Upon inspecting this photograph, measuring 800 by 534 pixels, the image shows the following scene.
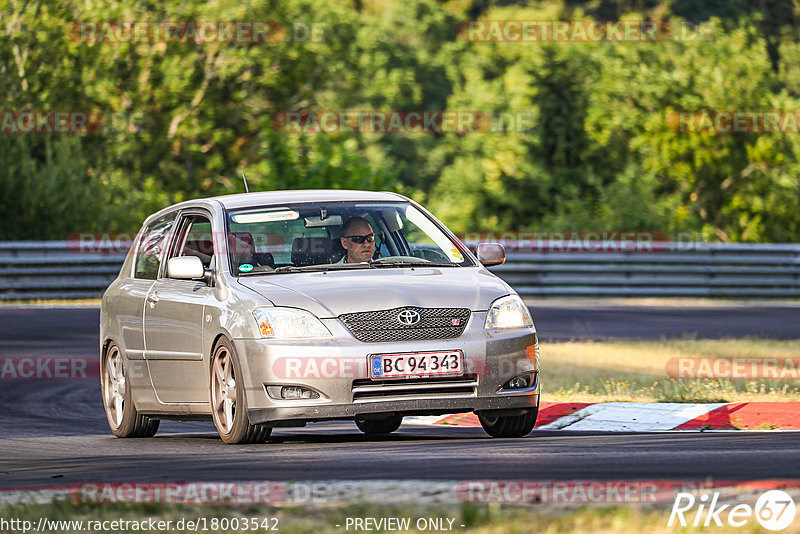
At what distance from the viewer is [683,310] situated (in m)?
25.0

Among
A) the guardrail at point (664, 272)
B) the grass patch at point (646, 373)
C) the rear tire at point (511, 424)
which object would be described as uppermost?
the rear tire at point (511, 424)

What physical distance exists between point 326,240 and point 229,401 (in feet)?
4.49

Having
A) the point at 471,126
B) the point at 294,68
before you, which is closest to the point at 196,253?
the point at 294,68

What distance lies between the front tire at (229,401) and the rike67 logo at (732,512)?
12.0 ft

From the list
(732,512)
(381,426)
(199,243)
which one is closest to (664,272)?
(381,426)

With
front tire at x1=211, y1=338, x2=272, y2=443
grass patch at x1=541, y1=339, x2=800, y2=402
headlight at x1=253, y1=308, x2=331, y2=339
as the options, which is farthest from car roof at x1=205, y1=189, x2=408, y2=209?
grass patch at x1=541, y1=339, x2=800, y2=402

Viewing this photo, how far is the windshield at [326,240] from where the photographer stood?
10.3 metres

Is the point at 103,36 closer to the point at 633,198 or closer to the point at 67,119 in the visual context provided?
the point at 67,119

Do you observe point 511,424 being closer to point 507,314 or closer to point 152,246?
point 507,314

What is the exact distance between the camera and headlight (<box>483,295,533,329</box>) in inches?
381

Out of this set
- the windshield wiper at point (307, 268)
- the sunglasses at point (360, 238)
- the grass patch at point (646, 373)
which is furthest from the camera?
the grass patch at point (646, 373)

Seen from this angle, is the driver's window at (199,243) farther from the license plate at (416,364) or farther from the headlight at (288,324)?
the license plate at (416,364)

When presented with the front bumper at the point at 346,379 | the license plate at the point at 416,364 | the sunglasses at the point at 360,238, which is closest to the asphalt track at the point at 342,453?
the front bumper at the point at 346,379

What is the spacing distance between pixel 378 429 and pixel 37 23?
28646 mm
